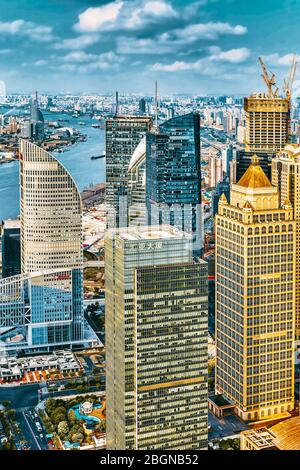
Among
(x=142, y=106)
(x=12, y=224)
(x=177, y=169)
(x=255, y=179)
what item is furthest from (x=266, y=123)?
(x=255, y=179)

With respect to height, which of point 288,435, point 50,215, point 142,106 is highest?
point 142,106

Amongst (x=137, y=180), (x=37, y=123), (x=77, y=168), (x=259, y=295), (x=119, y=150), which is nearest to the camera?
(x=259, y=295)

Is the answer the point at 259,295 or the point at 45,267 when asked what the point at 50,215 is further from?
the point at 259,295

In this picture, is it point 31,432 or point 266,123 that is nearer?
point 31,432

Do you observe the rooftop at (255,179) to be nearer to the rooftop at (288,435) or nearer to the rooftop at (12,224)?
the rooftop at (288,435)

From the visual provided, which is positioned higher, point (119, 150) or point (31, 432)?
point (119, 150)

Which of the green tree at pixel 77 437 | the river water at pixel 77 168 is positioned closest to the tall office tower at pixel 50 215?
the river water at pixel 77 168
